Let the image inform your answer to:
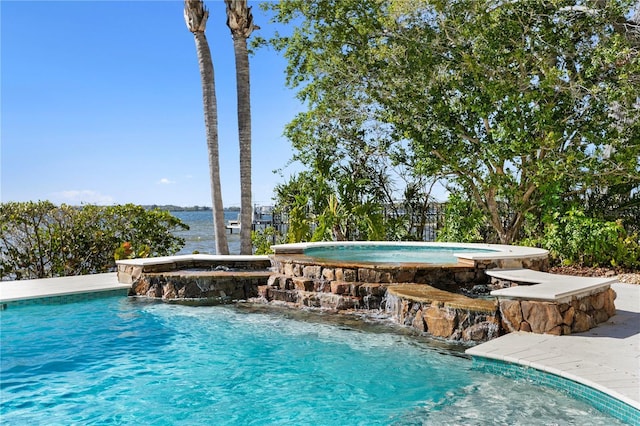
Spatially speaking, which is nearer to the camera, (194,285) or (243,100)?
(194,285)

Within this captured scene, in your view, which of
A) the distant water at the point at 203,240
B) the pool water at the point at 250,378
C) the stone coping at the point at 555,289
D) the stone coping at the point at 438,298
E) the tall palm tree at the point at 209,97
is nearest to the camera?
the pool water at the point at 250,378

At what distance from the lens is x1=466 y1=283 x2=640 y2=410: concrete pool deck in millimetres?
4008

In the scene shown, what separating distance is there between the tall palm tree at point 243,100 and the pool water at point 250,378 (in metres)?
5.80

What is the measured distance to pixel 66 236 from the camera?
36.3 feet

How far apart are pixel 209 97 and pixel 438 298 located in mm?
8413

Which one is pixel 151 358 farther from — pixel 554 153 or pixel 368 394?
pixel 554 153

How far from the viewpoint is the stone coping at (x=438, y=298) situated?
5.97m

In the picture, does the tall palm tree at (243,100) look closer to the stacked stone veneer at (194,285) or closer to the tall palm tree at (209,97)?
the tall palm tree at (209,97)

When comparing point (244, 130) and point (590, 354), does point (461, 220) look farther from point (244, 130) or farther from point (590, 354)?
point (590, 354)

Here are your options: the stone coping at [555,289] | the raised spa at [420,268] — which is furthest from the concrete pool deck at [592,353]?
the raised spa at [420,268]

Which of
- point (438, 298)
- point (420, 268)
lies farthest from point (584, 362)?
point (420, 268)

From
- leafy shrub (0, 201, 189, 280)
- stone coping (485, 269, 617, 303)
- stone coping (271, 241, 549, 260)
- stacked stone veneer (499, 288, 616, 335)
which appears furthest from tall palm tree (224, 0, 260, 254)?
stacked stone veneer (499, 288, 616, 335)

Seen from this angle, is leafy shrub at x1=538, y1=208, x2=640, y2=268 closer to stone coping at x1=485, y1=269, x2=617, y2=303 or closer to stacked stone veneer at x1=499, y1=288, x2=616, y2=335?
stone coping at x1=485, y1=269, x2=617, y2=303

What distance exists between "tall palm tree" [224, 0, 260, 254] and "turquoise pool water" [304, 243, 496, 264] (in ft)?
8.42
